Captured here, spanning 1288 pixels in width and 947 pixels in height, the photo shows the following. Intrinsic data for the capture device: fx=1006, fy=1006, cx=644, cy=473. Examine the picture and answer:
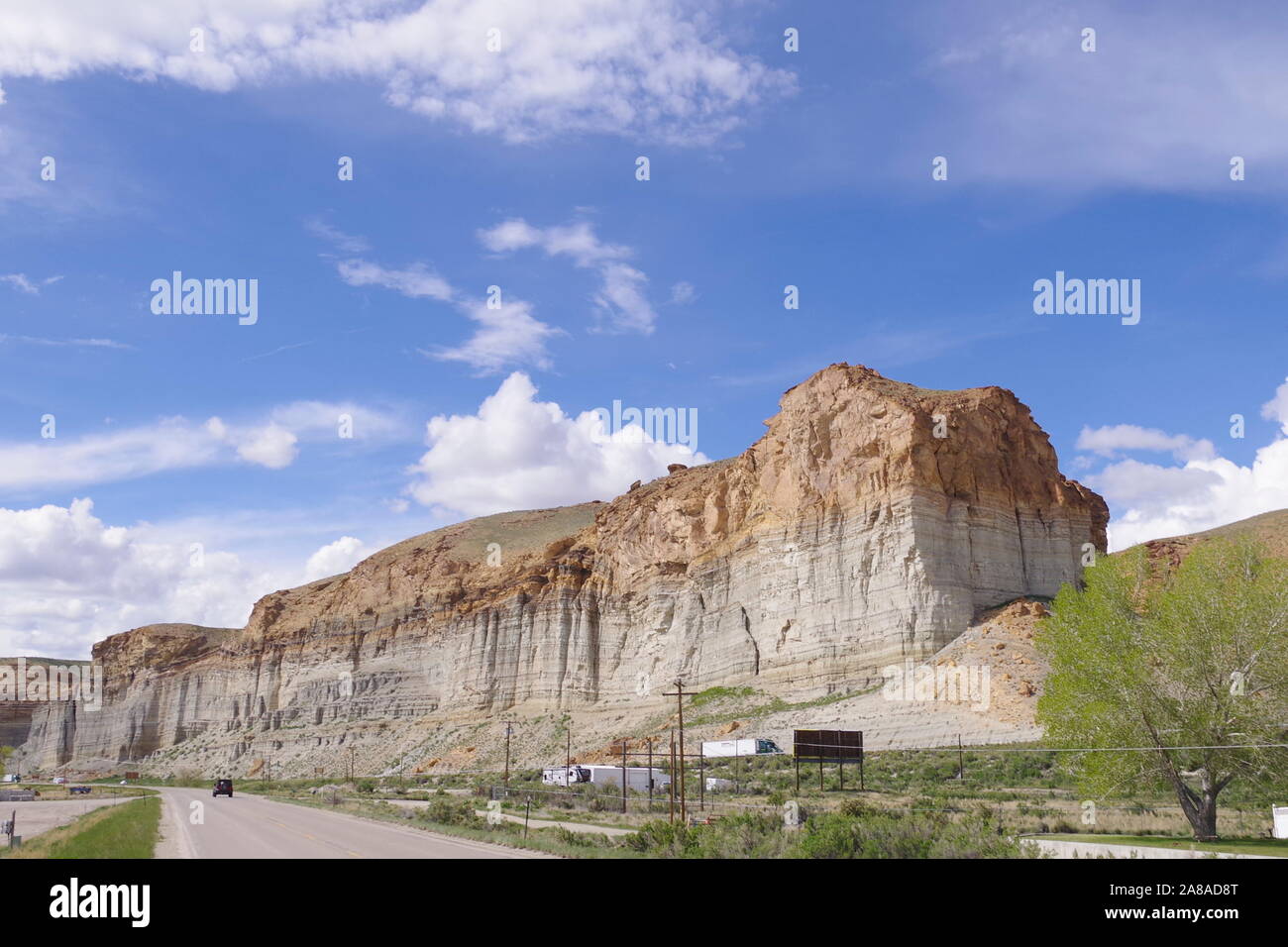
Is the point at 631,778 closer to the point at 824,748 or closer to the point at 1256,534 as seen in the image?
the point at 824,748

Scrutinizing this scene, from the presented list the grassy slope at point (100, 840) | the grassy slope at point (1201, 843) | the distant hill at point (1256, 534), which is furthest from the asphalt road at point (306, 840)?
the distant hill at point (1256, 534)

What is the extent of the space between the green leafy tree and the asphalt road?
15.2 meters

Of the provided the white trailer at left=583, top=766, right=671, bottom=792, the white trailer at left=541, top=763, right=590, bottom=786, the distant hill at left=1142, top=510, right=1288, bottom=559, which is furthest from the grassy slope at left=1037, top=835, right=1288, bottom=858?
the distant hill at left=1142, top=510, right=1288, bottom=559

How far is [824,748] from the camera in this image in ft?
157

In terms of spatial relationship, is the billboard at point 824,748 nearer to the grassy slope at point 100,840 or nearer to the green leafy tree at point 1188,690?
the green leafy tree at point 1188,690

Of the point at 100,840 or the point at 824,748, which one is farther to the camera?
the point at 824,748

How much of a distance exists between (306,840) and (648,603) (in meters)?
70.8

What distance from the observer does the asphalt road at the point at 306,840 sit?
23156 mm

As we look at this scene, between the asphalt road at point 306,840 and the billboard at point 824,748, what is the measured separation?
783 inches

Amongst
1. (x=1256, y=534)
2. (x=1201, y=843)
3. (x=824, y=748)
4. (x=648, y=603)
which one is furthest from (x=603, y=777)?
(x=1256, y=534)

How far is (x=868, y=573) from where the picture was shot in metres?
73.8
